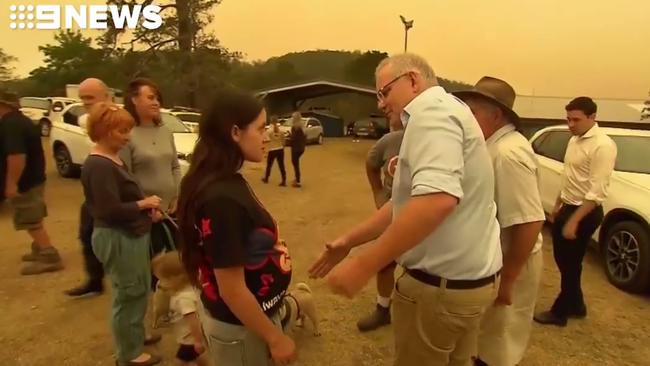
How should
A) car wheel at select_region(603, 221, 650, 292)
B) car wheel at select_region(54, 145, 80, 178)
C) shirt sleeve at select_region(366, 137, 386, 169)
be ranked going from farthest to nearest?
car wheel at select_region(54, 145, 80, 178) < car wheel at select_region(603, 221, 650, 292) < shirt sleeve at select_region(366, 137, 386, 169)

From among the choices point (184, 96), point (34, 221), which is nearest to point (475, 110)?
point (34, 221)

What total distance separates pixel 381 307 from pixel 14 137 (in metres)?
3.81

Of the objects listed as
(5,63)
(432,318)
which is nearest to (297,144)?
(432,318)

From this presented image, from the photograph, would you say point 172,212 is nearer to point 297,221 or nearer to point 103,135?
point 103,135

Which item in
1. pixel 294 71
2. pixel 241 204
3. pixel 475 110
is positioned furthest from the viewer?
pixel 294 71

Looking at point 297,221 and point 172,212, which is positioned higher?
point 172,212

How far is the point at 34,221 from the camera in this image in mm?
4961

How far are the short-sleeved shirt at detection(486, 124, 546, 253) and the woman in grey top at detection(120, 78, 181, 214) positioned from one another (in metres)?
2.30

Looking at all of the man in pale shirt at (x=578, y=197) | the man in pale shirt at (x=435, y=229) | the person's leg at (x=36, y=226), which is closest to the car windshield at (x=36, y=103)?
the person's leg at (x=36, y=226)

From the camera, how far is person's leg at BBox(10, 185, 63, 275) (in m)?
4.85

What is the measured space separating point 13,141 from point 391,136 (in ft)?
11.8

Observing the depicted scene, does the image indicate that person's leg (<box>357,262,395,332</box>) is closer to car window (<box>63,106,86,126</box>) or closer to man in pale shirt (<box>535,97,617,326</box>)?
man in pale shirt (<box>535,97,617,326</box>)

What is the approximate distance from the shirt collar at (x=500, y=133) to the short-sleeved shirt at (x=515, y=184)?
4cm

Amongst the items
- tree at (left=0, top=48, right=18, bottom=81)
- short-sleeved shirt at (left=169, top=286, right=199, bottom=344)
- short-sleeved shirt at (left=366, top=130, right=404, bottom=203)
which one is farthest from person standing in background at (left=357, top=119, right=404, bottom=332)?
tree at (left=0, top=48, right=18, bottom=81)
